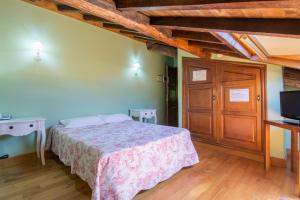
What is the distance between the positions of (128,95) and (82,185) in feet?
8.65

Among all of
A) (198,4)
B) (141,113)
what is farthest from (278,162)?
(198,4)

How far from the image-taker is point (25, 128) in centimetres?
269

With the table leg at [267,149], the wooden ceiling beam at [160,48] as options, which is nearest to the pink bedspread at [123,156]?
the table leg at [267,149]

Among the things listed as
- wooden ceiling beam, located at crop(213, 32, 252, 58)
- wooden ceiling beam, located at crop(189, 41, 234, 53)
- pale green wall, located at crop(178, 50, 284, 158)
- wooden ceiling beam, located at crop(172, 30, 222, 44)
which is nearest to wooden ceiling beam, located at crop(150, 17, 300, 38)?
wooden ceiling beam, located at crop(213, 32, 252, 58)

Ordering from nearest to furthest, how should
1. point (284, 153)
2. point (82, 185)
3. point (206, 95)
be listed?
point (82, 185)
point (284, 153)
point (206, 95)

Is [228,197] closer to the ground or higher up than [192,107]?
closer to the ground

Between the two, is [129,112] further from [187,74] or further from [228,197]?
[228,197]

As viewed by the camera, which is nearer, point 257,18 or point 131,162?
point 257,18

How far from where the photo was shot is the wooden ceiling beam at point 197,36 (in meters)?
2.37

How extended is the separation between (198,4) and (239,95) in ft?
8.20

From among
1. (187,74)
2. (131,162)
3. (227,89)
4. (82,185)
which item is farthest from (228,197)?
(187,74)

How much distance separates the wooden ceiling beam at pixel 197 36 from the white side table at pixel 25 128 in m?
2.47

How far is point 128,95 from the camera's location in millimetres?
4660

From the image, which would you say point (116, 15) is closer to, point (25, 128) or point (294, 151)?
point (25, 128)
